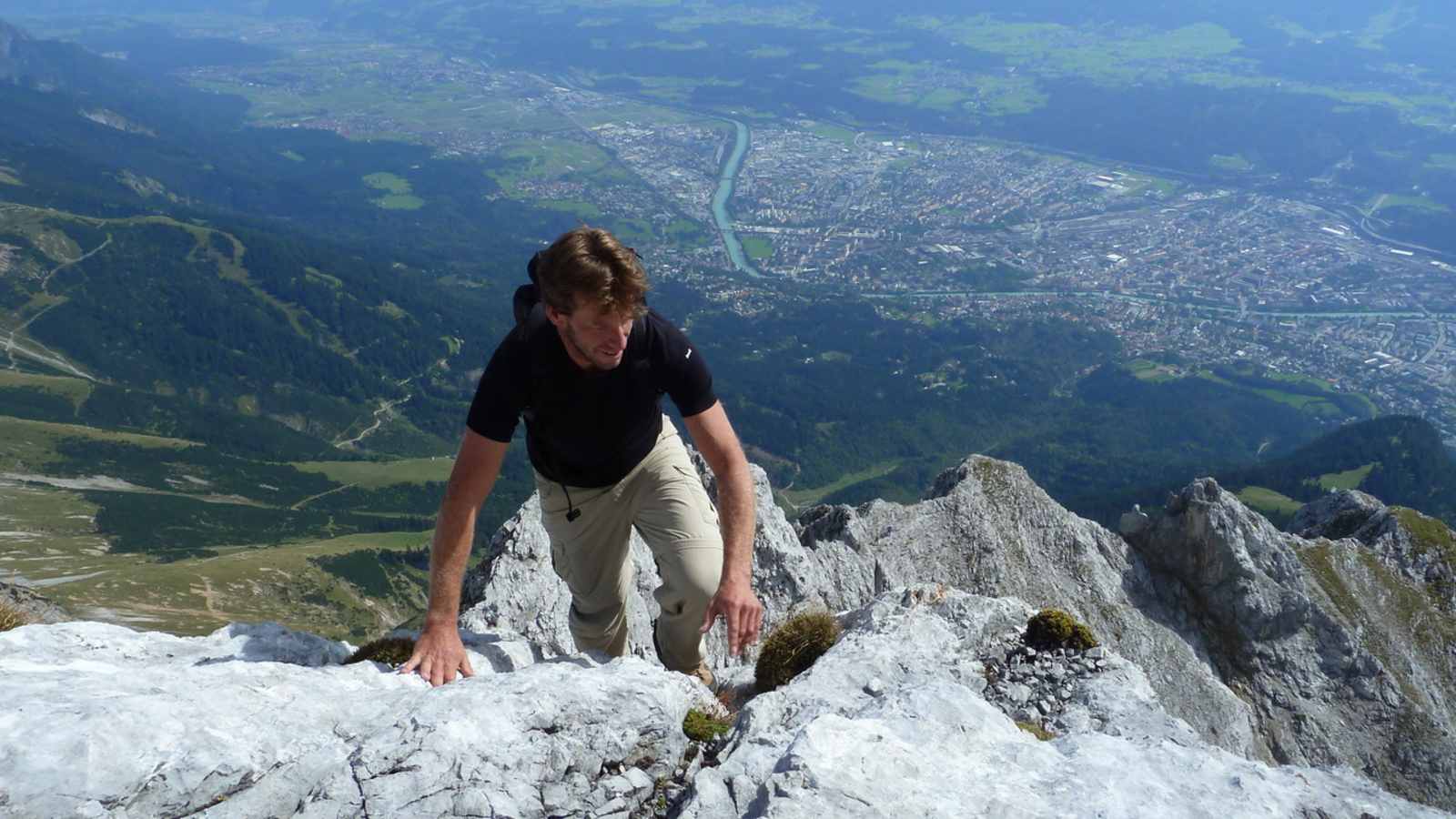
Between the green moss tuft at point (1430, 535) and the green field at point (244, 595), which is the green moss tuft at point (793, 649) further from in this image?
the green field at point (244, 595)

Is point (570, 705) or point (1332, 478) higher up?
point (570, 705)

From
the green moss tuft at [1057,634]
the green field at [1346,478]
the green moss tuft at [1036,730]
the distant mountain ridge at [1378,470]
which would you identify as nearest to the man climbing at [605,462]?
the green moss tuft at [1036,730]

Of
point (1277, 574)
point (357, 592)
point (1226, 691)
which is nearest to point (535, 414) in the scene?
point (1226, 691)

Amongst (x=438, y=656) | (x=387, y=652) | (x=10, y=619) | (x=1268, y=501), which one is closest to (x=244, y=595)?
(x=10, y=619)

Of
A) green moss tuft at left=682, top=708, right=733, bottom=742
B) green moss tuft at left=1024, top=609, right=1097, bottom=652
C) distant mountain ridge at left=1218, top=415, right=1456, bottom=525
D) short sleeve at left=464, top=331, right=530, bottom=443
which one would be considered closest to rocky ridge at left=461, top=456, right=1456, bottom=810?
green moss tuft at left=1024, top=609, right=1097, bottom=652

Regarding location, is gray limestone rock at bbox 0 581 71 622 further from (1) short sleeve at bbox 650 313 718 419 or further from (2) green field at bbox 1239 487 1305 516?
(2) green field at bbox 1239 487 1305 516

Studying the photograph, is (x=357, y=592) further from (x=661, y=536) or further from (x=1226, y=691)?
(x=661, y=536)

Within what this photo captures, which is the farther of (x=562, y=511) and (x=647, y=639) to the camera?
(x=647, y=639)
